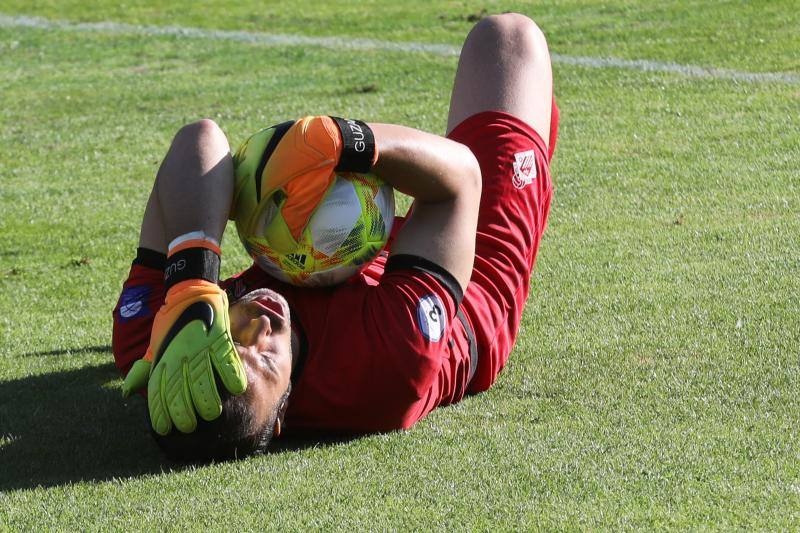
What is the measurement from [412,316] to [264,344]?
47 centimetres

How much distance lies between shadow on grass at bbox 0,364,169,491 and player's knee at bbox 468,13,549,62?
6.57ft

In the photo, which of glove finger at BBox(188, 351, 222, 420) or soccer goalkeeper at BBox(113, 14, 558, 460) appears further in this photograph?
A: soccer goalkeeper at BBox(113, 14, 558, 460)

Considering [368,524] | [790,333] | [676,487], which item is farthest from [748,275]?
[368,524]

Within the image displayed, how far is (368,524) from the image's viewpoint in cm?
329

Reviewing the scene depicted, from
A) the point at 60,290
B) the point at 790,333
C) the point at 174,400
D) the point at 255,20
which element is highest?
the point at 174,400

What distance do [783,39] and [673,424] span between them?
846cm

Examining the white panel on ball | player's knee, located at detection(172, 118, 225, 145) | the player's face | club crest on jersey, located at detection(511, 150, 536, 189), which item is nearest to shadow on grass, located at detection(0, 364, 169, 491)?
the player's face

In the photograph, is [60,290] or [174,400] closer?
[174,400]

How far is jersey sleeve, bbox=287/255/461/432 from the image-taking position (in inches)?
149

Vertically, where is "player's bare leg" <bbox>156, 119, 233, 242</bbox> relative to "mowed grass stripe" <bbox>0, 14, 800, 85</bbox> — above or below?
above

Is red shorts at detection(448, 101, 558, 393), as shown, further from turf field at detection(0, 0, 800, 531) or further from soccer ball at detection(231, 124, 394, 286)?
soccer ball at detection(231, 124, 394, 286)

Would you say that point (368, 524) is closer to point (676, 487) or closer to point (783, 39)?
point (676, 487)

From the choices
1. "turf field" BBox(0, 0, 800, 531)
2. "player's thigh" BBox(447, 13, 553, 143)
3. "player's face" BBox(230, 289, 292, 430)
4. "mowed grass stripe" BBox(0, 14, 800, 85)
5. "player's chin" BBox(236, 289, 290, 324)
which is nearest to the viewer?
"turf field" BBox(0, 0, 800, 531)

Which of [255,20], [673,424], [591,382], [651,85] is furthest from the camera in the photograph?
[255,20]
